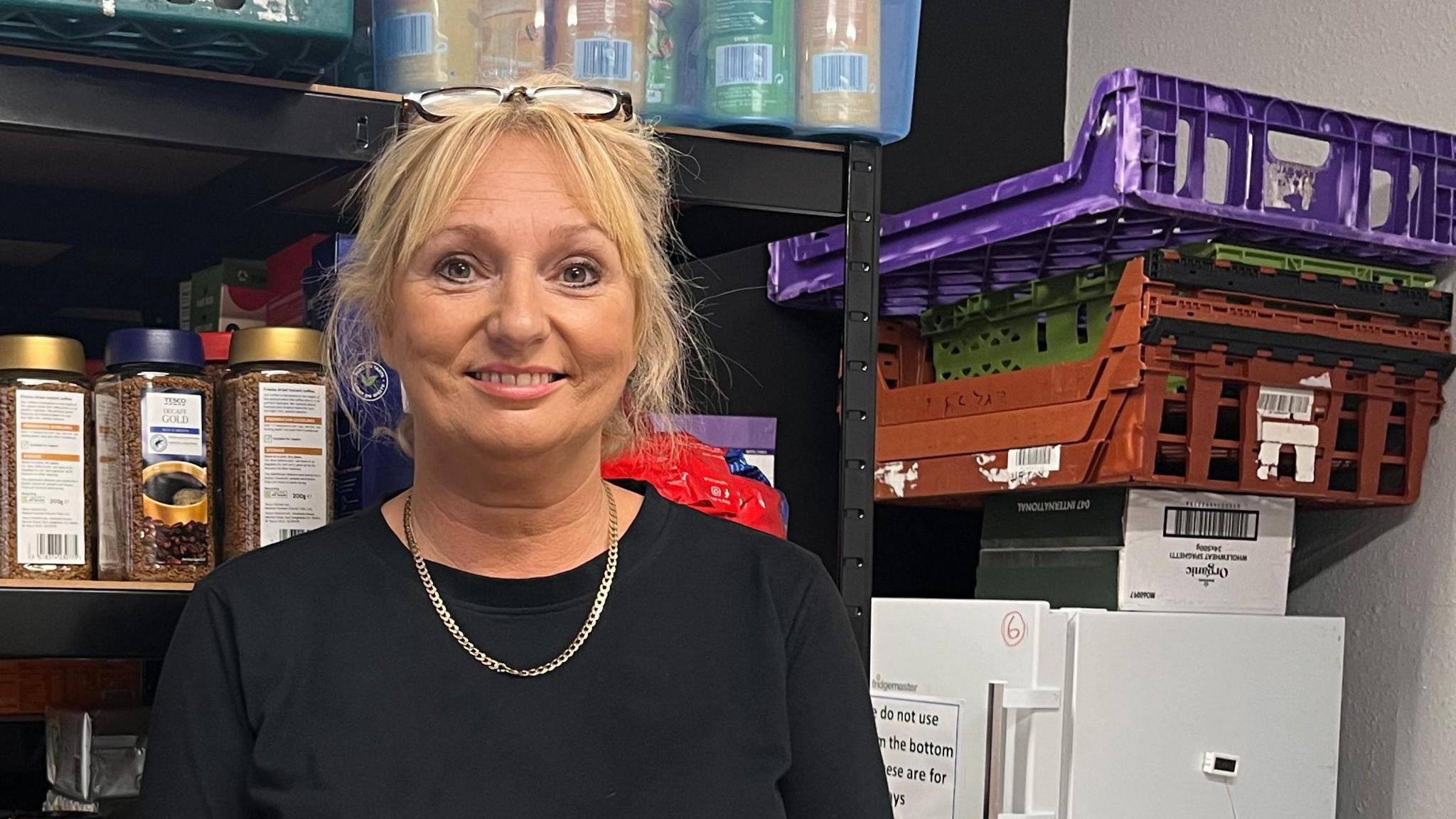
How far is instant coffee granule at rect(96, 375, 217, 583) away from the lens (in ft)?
4.58

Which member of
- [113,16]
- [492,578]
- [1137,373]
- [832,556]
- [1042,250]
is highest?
[113,16]

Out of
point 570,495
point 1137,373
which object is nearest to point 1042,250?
point 1137,373

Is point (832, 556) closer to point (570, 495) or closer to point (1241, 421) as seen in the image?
point (1241, 421)

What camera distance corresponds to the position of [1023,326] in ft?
7.93

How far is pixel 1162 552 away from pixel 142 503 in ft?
4.68

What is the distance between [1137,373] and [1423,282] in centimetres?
53

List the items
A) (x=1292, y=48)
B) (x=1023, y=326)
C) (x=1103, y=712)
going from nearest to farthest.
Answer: (x=1103, y=712) → (x=1023, y=326) → (x=1292, y=48)

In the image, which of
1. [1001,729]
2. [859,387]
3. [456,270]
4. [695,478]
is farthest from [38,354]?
[1001,729]

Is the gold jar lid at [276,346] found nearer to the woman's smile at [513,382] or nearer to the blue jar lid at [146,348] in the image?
the blue jar lid at [146,348]

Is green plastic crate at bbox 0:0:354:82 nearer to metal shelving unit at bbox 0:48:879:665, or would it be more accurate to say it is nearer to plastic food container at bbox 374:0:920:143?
metal shelving unit at bbox 0:48:879:665

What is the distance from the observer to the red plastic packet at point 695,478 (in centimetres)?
161

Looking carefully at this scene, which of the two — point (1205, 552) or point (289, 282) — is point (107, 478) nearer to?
point (289, 282)

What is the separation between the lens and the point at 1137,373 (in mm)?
2123

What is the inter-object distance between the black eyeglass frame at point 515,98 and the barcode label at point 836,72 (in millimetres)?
317
